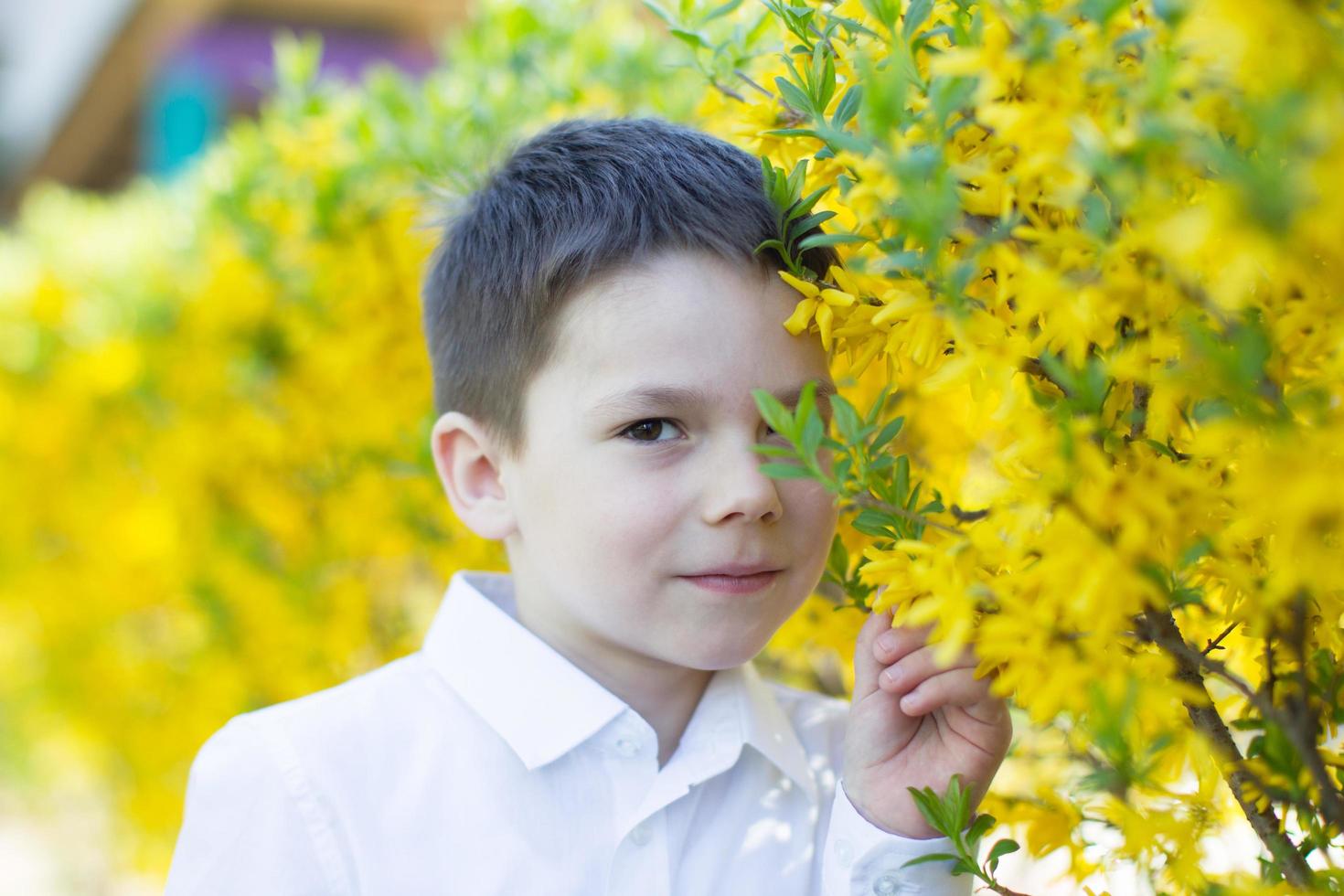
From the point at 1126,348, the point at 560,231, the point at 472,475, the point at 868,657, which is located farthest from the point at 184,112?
the point at 1126,348

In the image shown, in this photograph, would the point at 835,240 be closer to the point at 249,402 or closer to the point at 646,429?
the point at 646,429

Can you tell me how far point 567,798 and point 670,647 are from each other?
0.27 m

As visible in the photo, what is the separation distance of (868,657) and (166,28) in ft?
20.1

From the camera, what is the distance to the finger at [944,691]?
4.08 feet

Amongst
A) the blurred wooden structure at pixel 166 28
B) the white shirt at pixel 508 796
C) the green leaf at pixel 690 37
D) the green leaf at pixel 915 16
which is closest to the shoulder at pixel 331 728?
the white shirt at pixel 508 796

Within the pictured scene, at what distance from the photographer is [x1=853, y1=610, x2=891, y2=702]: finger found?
1.28 meters

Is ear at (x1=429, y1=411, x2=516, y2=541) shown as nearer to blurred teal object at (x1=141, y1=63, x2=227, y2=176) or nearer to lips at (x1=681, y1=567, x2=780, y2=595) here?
lips at (x1=681, y1=567, x2=780, y2=595)

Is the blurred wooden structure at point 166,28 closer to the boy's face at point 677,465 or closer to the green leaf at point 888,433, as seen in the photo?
the boy's face at point 677,465

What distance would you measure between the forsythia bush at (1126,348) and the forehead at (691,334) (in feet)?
0.72

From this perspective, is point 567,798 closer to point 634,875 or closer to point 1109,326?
point 634,875

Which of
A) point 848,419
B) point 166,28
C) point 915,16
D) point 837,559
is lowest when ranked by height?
point 166,28

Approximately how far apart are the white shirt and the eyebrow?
1.28 ft

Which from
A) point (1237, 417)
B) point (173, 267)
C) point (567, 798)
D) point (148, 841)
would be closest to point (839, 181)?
point (1237, 417)

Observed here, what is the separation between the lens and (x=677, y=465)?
134 cm
